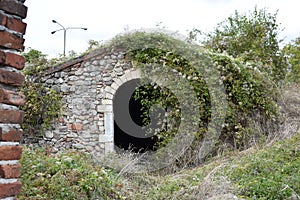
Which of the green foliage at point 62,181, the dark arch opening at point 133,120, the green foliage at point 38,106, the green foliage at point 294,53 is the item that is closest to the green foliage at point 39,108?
the green foliage at point 38,106

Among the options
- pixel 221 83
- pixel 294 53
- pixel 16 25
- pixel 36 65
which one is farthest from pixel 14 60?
pixel 294 53

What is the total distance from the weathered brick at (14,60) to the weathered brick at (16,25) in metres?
0.14

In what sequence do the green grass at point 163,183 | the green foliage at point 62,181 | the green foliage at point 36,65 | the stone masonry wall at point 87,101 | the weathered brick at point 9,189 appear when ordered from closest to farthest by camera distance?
the weathered brick at point 9,189
the green foliage at point 62,181
the green grass at point 163,183
the stone masonry wall at point 87,101
the green foliage at point 36,65

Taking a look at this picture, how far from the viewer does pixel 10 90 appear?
192cm

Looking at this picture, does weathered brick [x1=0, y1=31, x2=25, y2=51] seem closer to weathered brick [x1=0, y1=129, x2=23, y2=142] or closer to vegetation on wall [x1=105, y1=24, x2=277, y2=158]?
weathered brick [x1=0, y1=129, x2=23, y2=142]

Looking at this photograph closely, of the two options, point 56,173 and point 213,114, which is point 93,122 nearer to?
point 213,114

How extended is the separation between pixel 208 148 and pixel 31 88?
175 inches

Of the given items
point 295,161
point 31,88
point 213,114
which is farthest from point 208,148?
point 31,88

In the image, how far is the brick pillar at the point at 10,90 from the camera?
184 centimetres

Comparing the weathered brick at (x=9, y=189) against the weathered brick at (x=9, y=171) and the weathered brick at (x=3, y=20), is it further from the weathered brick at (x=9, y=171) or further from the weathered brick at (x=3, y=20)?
the weathered brick at (x=3, y=20)

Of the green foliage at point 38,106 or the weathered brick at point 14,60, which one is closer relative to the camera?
the weathered brick at point 14,60

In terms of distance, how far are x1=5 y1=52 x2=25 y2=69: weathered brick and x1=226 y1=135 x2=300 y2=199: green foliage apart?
3.26 meters

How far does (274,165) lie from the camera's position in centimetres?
519

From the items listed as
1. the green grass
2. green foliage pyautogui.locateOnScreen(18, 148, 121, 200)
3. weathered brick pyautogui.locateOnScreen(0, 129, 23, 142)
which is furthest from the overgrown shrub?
weathered brick pyautogui.locateOnScreen(0, 129, 23, 142)
